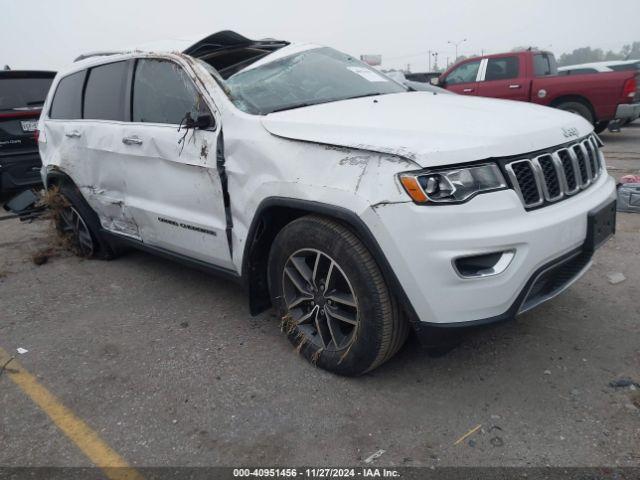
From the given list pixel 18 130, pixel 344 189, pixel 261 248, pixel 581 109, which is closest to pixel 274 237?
pixel 261 248

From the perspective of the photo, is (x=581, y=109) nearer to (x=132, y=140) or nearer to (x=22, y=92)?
(x=132, y=140)

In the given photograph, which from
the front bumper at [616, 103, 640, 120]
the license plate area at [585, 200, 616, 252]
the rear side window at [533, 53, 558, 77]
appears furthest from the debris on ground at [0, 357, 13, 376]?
the rear side window at [533, 53, 558, 77]

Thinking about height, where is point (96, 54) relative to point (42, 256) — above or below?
above

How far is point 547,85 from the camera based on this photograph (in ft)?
32.6

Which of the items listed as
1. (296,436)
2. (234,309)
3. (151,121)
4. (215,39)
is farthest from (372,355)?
(215,39)

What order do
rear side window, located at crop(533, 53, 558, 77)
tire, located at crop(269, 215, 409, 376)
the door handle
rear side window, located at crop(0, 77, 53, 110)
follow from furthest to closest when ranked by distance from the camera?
rear side window, located at crop(533, 53, 558, 77)
rear side window, located at crop(0, 77, 53, 110)
the door handle
tire, located at crop(269, 215, 409, 376)

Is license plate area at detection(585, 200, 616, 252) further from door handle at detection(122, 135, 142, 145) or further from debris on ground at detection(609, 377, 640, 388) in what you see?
door handle at detection(122, 135, 142, 145)

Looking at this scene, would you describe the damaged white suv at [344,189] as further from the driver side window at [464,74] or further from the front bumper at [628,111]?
the driver side window at [464,74]

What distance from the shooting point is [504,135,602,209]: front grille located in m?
2.21

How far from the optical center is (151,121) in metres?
3.40

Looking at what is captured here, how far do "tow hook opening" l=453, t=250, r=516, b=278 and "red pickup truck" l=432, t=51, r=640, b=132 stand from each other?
29.4 feet

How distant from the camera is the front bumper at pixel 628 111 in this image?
9.26m

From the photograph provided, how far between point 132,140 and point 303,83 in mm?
1245

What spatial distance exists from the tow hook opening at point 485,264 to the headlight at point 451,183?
0.83 feet
